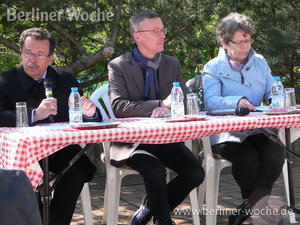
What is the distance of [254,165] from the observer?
2.88 meters

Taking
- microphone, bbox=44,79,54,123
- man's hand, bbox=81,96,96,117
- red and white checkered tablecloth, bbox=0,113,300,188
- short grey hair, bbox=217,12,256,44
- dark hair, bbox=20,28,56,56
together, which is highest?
short grey hair, bbox=217,12,256,44

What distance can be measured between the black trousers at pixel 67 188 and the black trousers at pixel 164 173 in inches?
9.4

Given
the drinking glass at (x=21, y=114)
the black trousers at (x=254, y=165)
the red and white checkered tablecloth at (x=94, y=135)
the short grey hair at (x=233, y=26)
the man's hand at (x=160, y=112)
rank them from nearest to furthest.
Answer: the red and white checkered tablecloth at (x=94, y=135)
the drinking glass at (x=21, y=114)
the man's hand at (x=160, y=112)
the black trousers at (x=254, y=165)
the short grey hair at (x=233, y=26)

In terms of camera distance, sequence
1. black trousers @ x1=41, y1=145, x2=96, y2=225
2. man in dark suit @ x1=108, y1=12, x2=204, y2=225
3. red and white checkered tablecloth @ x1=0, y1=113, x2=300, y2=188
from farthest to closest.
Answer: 1. man in dark suit @ x1=108, y1=12, x2=204, y2=225
2. black trousers @ x1=41, y1=145, x2=96, y2=225
3. red and white checkered tablecloth @ x1=0, y1=113, x2=300, y2=188

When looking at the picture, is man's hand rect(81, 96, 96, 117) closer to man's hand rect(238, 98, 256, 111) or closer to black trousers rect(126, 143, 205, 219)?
black trousers rect(126, 143, 205, 219)

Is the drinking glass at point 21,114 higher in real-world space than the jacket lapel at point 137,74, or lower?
lower

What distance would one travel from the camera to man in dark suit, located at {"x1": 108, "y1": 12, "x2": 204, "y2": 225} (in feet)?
8.53

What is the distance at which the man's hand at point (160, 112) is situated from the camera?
2750 millimetres

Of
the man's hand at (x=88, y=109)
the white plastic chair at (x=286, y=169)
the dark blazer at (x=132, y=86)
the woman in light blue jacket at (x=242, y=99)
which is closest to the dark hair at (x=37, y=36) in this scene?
the dark blazer at (x=132, y=86)

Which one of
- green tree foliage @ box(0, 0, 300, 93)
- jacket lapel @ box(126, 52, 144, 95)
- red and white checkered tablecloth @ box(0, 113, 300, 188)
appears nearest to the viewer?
red and white checkered tablecloth @ box(0, 113, 300, 188)

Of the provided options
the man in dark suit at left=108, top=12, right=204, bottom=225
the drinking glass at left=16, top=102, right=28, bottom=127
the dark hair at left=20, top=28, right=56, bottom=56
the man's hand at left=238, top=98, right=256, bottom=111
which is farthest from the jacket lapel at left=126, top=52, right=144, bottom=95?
the drinking glass at left=16, top=102, right=28, bottom=127

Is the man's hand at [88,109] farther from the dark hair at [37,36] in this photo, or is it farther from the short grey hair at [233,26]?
the short grey hair at [233,26]

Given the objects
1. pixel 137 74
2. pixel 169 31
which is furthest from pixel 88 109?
pixel 169 31

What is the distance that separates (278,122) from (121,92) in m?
0.97
